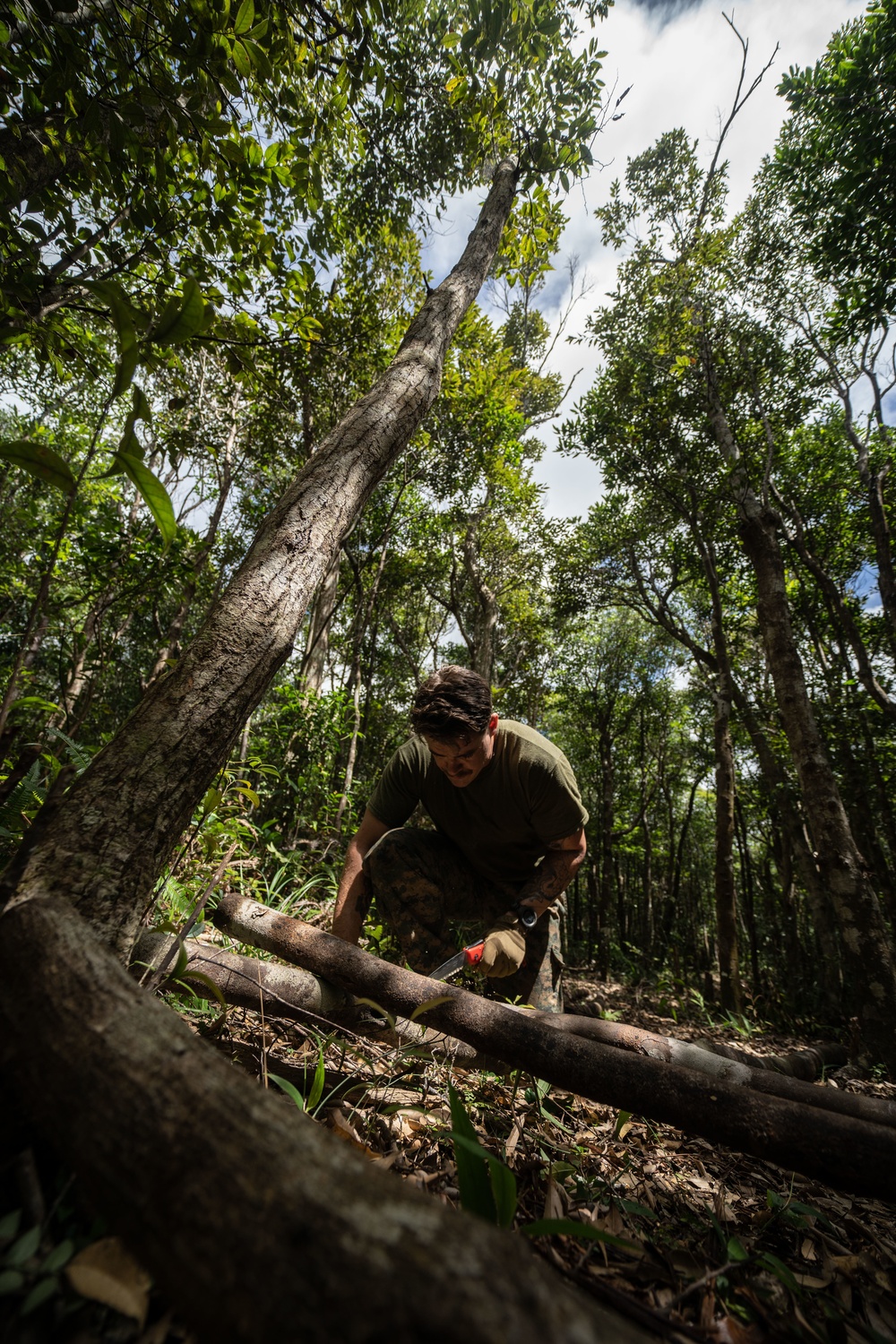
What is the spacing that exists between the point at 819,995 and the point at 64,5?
34.5 feet

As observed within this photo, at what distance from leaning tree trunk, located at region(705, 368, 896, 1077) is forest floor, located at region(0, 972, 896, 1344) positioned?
3.06m

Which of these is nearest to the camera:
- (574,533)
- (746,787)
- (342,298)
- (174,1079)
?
(174,1079)

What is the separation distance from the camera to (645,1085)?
3.98 ft

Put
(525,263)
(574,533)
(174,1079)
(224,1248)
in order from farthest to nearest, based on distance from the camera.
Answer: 1. (574,533)
2. (525,263)
3. (174,1079)
4. (224,1248)

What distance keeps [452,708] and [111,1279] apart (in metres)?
2.13

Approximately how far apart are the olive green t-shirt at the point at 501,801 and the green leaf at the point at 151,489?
2221mm

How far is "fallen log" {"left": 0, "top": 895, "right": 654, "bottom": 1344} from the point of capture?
0.44 meters

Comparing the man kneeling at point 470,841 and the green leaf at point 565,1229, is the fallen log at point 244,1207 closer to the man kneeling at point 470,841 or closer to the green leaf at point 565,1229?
the green leaf at point 565,1229

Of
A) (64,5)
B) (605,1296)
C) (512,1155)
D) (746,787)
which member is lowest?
(512,1155)

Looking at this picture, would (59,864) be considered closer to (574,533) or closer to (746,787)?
(574,533)

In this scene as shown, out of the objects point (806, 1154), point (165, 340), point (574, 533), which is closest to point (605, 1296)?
point (806, 1154)

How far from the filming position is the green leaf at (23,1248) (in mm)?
577

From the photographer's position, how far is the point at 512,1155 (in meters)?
1.49

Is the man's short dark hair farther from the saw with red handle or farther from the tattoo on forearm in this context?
the saw with red handle
